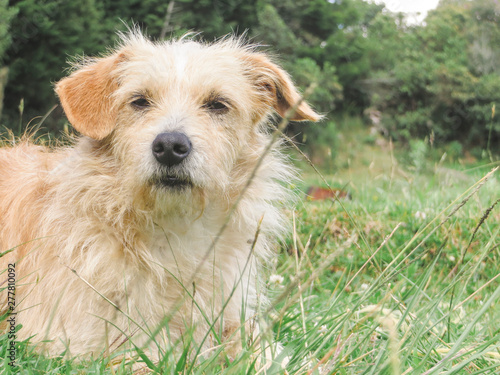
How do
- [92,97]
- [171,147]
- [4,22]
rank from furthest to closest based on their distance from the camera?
[4,22], [92,97], [171,147]

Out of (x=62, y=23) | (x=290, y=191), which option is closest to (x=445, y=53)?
(x=62, y=23)

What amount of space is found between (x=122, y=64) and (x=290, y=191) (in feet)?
4.42

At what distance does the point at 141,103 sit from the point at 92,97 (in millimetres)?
283

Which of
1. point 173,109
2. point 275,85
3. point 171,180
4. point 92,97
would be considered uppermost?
point 275,85

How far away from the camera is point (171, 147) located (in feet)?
7.75

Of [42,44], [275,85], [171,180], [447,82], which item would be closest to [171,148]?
[171,180]

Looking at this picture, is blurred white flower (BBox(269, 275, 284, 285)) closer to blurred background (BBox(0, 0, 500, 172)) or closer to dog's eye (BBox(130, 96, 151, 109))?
dog's eye (BBox(130, 96, 151, 109))

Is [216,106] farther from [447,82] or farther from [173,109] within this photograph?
[447,82]

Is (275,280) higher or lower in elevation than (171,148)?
lower

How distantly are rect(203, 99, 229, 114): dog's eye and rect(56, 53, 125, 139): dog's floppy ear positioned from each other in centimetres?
54

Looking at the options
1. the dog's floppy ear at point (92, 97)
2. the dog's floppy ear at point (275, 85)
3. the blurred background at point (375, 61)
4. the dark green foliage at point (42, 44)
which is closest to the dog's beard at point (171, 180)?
the dog's floppy ear at point (92, 97)

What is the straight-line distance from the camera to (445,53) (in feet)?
60.3

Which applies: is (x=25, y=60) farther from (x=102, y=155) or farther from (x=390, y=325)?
(x=390, y=325)

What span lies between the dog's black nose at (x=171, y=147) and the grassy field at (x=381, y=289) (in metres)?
0.68
